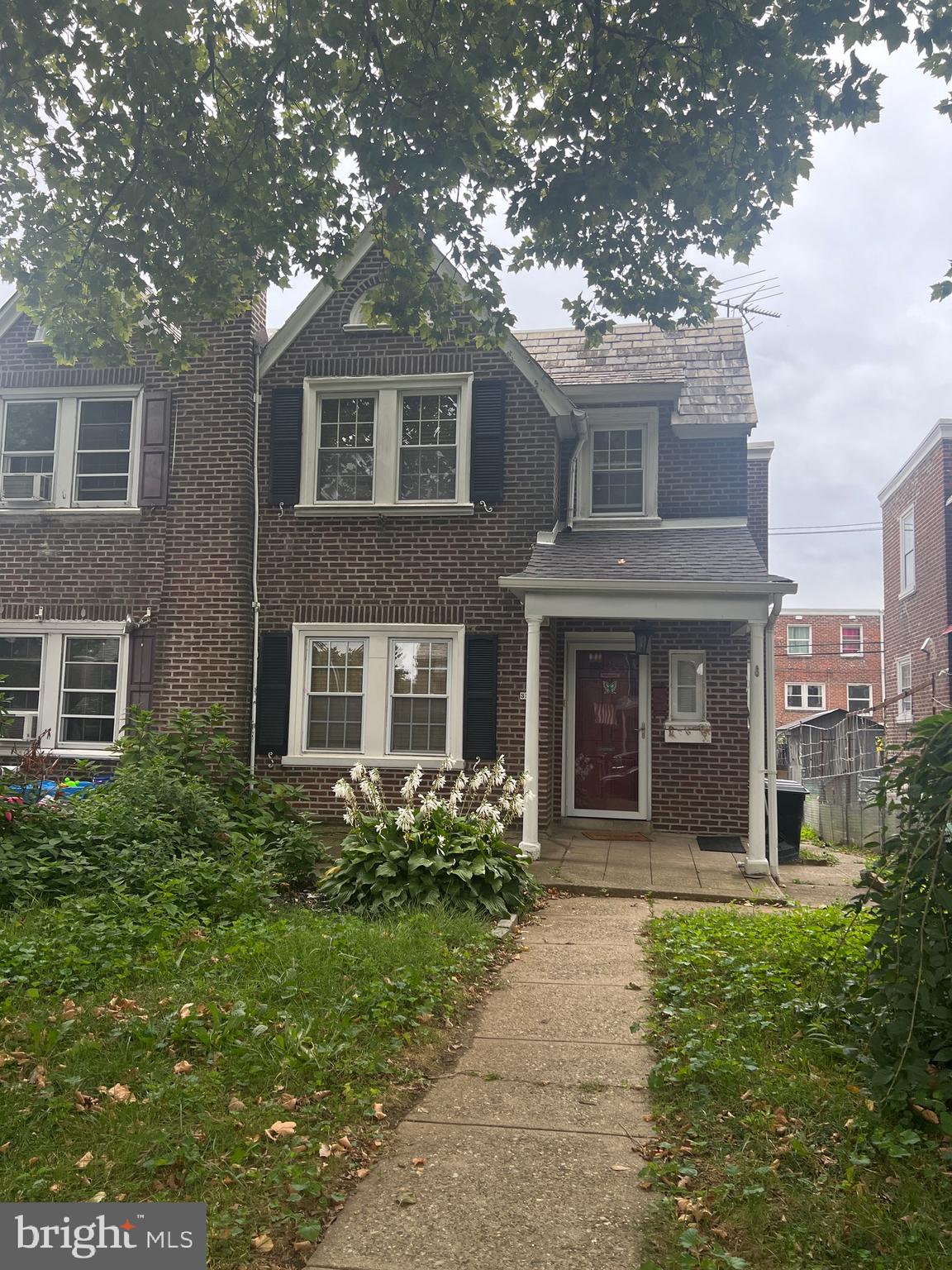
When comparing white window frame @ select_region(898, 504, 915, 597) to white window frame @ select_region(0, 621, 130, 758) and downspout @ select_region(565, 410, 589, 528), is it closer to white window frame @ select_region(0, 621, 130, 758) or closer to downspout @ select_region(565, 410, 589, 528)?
downspout @ select_region(565, 410, 589, 528)

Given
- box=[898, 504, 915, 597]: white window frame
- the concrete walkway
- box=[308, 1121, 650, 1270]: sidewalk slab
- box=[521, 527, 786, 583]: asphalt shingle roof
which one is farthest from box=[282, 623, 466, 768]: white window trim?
box=[898, 504, 915, 597]: white window frame

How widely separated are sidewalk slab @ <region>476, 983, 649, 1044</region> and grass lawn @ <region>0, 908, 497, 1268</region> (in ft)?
0.91

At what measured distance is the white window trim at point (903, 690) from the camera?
24413 mm

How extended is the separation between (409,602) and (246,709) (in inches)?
103

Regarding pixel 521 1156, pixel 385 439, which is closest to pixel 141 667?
pixel 385 439

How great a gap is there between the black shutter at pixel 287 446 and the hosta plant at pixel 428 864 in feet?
17.9

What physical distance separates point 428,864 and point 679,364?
8617mm

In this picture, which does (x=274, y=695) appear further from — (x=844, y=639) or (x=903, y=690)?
(x=844, y=639)

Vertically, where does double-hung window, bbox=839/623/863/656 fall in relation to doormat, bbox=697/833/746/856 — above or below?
above

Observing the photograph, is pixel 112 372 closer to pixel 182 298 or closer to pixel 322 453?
pixel 322 453

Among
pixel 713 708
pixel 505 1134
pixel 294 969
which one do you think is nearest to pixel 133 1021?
pixel 294 969

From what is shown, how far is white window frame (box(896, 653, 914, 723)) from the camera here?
24.4m

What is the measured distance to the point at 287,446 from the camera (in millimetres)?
12875

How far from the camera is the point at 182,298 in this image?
7.56m
